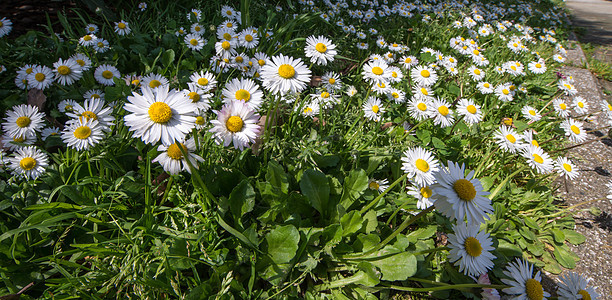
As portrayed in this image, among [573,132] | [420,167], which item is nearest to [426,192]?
[420,167]

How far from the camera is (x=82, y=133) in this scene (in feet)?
4.60

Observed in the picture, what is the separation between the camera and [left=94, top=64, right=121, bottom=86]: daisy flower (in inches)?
80.6

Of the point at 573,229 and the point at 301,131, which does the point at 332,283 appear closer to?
the point at 301,131

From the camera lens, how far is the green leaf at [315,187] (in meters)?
1.63

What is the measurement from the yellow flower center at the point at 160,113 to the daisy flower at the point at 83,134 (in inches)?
20.3

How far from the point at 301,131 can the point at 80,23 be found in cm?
248

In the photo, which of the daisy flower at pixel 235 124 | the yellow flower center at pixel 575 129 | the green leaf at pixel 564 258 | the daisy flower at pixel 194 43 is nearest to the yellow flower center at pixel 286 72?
the daisy flower at pixel 235 124

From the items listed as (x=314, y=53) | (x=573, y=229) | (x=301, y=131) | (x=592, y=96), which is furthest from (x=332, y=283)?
(x=592, y=96)

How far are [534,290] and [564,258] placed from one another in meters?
0.75

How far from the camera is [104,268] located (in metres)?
1.20

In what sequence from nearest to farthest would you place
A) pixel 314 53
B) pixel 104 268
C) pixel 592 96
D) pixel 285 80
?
pixel 104 268 < pixel 285 80 < pixel 314 53 < pixel 592 96

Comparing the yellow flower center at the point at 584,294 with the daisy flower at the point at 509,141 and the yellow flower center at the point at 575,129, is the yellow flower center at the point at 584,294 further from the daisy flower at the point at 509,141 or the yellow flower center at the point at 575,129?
the yellow flower center at the point at 575,129

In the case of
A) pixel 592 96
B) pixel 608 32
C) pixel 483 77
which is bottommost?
pixel 608 32

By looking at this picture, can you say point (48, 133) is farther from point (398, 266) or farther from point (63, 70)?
point (398, 266)
